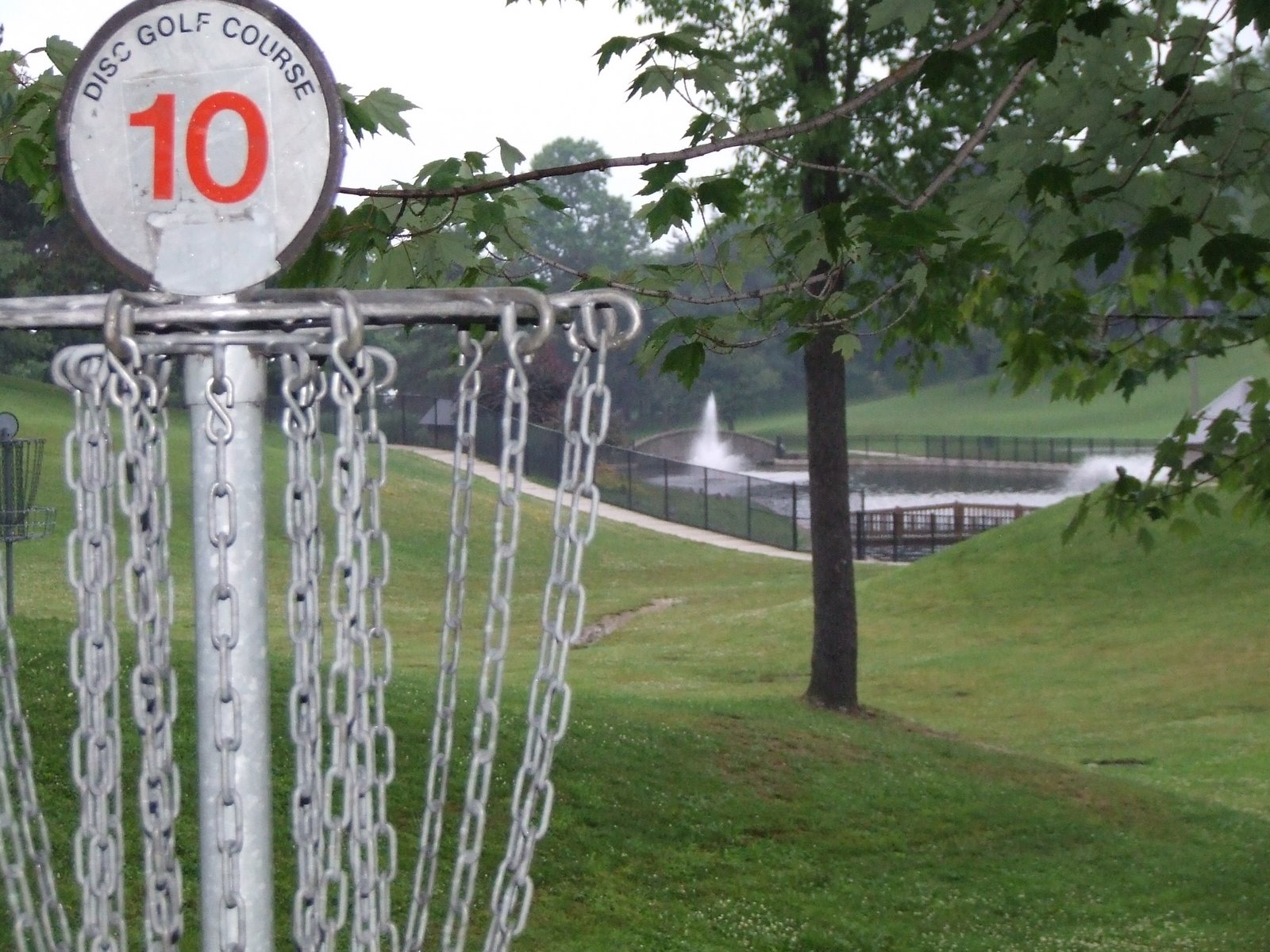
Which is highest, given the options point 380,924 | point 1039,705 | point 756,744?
point 380,924

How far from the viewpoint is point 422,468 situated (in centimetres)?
3706

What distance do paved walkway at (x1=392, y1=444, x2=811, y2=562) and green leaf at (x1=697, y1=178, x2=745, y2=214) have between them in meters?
26.0

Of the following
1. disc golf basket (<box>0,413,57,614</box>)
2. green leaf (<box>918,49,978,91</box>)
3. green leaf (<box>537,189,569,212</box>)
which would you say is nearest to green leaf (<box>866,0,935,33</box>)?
green leaf (<box>918,49,978,91</box>)

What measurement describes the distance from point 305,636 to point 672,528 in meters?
33.0

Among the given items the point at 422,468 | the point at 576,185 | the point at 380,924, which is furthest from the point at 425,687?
the point at 576,185

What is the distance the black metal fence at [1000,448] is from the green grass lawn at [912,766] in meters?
51.3

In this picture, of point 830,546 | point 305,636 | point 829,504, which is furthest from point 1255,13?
point 830,546

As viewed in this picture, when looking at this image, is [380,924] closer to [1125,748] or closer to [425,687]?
[425,687]

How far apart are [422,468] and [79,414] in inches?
1379

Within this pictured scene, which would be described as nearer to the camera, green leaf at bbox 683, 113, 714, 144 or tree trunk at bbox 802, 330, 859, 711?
green leaf at bbox 683, 113, 714, 144

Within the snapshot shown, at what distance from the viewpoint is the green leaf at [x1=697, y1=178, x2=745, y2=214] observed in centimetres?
462

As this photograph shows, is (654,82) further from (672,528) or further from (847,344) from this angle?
(672,528)

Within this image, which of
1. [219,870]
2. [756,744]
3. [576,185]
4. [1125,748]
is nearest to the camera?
[219,870]

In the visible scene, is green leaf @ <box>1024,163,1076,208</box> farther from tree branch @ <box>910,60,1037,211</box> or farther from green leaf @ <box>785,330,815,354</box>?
green leaf @ <box>785,330,815,354</box>
